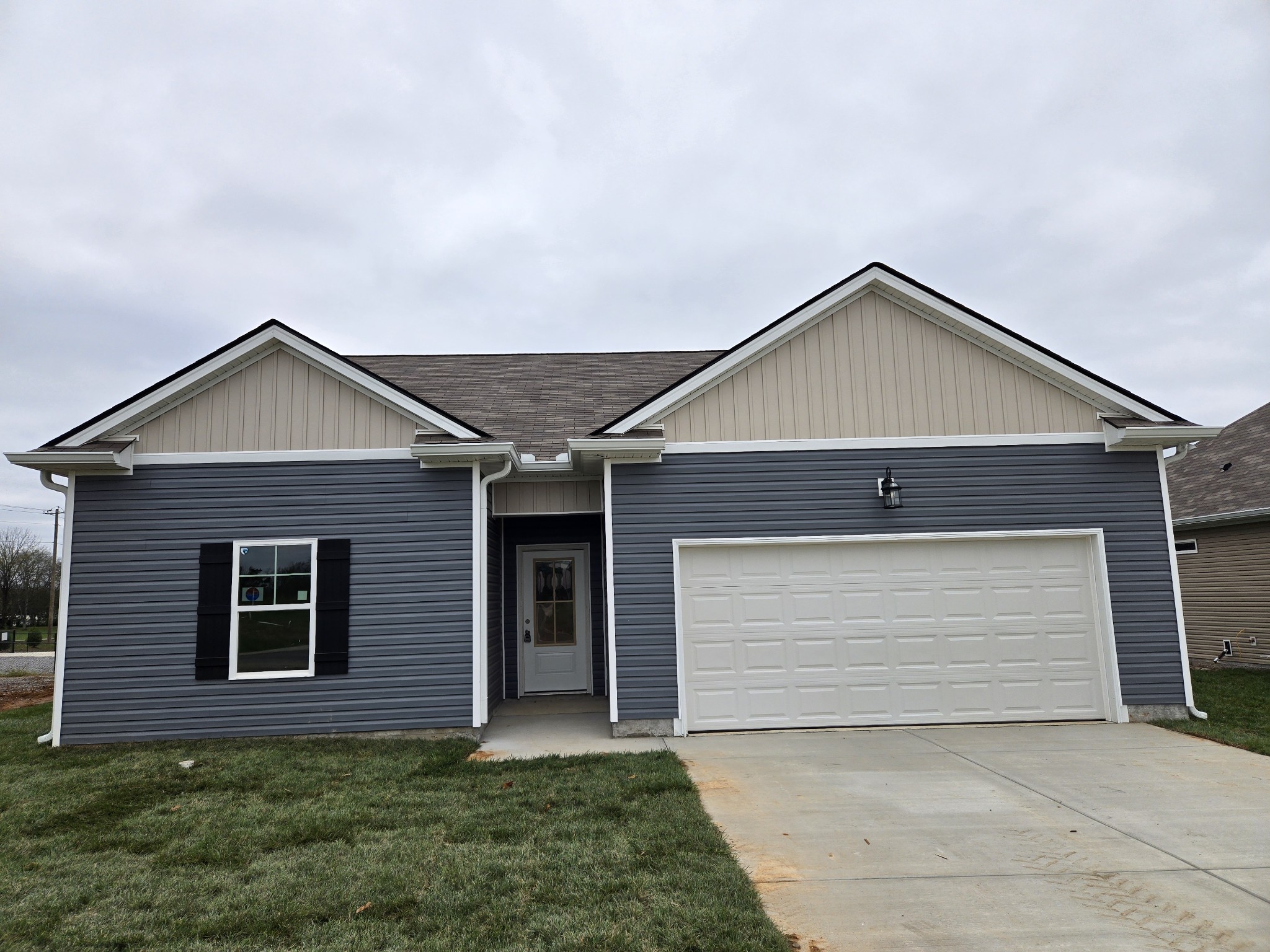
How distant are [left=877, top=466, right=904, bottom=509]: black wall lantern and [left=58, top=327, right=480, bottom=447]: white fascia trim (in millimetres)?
4596

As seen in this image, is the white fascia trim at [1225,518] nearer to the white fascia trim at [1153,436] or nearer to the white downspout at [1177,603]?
the white fascia trim at [1153,436]

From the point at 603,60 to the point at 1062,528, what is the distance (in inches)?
385

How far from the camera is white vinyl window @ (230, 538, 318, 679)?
7773 millimetres

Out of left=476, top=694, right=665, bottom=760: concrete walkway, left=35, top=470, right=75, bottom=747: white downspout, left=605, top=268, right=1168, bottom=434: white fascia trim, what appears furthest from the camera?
left=605, top=268, right=1168, bottom=434: white fascia trim

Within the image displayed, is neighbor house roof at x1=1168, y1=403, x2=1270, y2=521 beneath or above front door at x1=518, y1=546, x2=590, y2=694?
above

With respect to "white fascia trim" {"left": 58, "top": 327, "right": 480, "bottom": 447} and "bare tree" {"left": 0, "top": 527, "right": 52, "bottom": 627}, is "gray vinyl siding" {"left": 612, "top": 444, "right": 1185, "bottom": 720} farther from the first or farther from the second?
"bare tree" {"left": 0, "top": 527, "right": 52, "bottom": 627}

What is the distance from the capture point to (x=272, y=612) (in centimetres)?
783

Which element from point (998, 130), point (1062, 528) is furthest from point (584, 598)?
point (998, 130)

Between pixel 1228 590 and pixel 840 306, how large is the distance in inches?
411

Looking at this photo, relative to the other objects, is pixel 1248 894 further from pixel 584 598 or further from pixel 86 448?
pixel 86 448

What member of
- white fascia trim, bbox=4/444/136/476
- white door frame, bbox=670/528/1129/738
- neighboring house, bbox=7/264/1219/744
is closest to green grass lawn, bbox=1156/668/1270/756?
neighboring house, bbox=7/264/1219/744

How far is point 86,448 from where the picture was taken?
25.3 ft

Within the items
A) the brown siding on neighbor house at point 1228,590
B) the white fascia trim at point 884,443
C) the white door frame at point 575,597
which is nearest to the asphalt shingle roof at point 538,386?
the white door frame at point 575,597

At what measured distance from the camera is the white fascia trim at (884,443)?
8.27 meters
